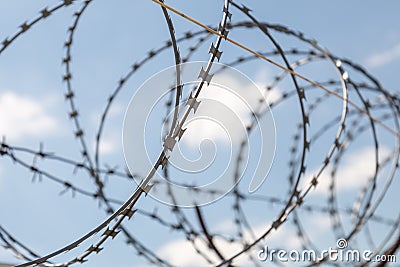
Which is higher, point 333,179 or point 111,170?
point 333,179

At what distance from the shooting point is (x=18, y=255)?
390cm

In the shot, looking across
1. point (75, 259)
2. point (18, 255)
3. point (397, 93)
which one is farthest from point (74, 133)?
point (397, 93)

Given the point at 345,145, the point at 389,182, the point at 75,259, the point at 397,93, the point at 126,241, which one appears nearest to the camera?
the point at 75,259

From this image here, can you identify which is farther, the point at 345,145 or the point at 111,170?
the point at 345,145

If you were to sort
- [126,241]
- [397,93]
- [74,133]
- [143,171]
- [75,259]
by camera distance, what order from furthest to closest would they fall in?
[397,93], [74,133], [126,241], [143,171], [75,259]

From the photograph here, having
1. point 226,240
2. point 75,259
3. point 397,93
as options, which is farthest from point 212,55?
point 397,93

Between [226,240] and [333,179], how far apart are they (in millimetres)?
1711

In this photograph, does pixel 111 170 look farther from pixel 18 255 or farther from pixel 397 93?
pixel 397 93

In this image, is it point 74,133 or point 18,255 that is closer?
point 18,255

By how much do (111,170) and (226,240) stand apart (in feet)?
3.71

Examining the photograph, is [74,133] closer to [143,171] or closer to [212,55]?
[143,171]

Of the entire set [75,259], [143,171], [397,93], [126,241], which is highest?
[397,93]

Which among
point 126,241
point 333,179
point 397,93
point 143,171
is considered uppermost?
point 397,93

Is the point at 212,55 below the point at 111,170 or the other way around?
below
